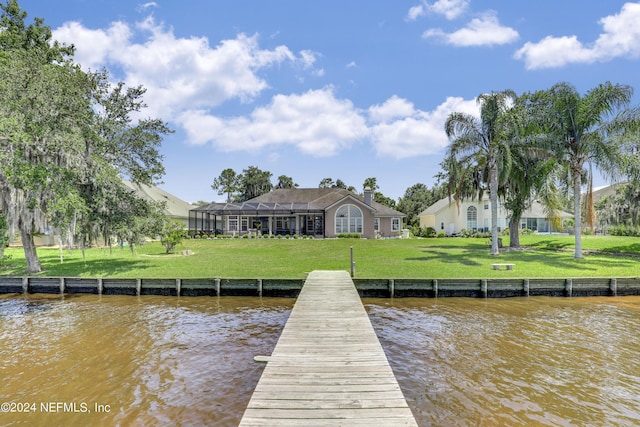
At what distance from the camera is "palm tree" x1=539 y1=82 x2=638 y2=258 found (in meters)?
19.1

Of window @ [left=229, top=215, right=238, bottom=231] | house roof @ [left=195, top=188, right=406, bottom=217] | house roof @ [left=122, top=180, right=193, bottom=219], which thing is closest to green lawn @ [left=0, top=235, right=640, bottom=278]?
house roof @ [left=195, top=188, right=406, bottom=217]

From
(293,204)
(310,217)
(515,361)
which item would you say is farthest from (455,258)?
(293,204)

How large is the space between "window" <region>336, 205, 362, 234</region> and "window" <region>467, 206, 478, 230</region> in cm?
1540

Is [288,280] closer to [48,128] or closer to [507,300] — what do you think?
[507,300]

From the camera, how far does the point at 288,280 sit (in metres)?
14.2

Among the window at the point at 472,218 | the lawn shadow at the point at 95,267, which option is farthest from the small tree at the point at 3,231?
the window at the point at 472,218

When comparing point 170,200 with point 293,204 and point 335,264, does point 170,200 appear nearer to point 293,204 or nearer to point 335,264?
point 293,204

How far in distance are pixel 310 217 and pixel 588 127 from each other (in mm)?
26676

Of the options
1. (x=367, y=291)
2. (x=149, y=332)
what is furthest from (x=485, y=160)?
(x=149, y=332)

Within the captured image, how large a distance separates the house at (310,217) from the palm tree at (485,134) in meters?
15.2

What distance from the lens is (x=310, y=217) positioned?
134 ft

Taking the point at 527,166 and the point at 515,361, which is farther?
the point at 527,166

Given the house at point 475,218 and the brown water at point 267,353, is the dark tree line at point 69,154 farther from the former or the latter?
the house at point 475,218

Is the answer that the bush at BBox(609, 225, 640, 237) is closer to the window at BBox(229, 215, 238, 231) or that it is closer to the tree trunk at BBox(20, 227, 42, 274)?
the window at BBox(229, 215, 238, 231)
